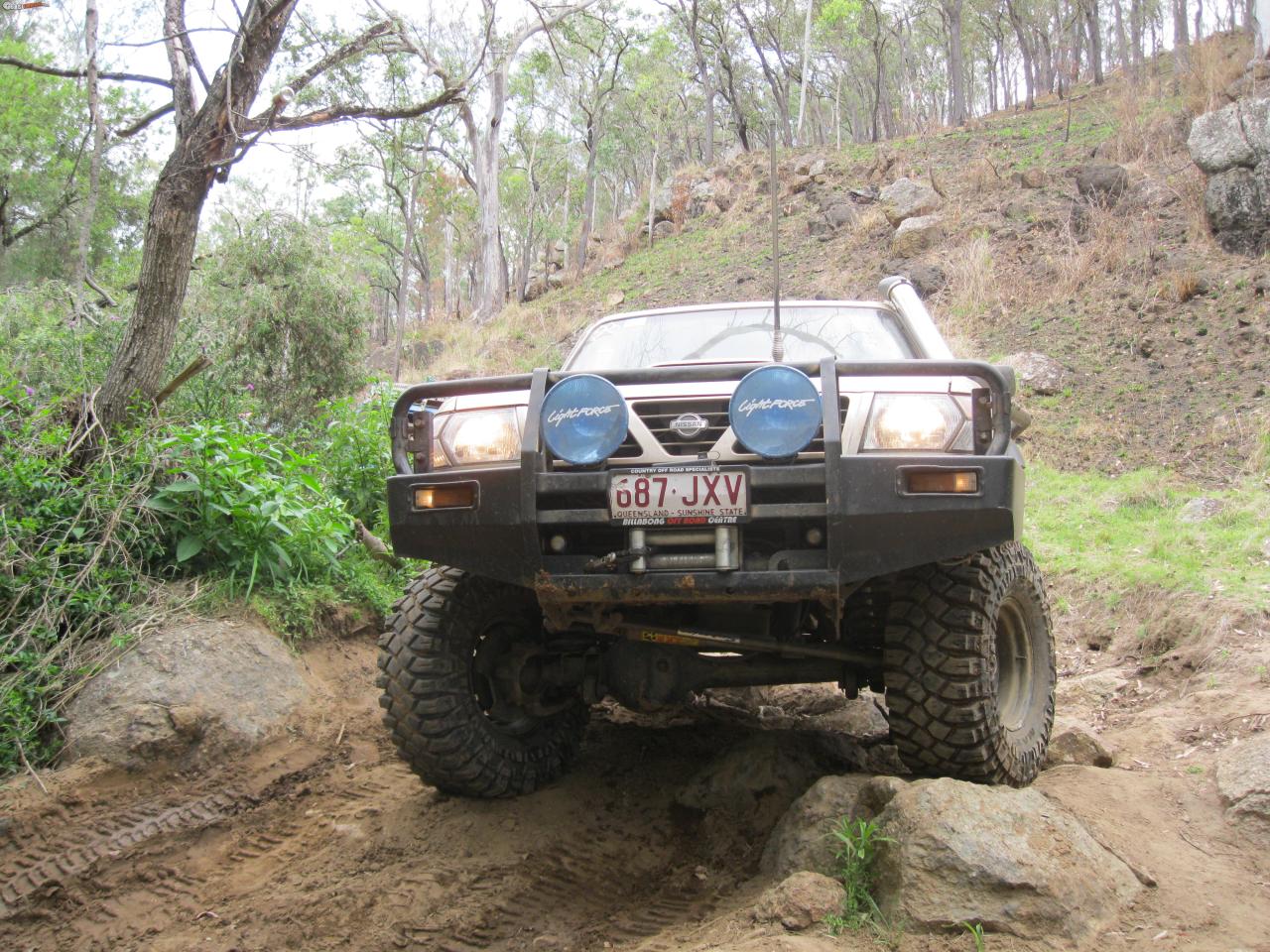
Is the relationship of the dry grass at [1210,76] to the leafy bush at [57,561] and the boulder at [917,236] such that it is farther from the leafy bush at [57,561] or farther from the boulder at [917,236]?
the leafy bush at [57,561]

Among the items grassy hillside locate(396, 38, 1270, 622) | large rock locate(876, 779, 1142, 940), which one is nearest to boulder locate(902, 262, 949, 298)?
grassy hillside locate(396, 38, 1270, 622)

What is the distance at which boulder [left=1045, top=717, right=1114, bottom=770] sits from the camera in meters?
3.91

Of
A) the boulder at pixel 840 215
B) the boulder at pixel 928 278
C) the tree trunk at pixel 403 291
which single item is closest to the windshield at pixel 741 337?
the boulder at pixel 928 278

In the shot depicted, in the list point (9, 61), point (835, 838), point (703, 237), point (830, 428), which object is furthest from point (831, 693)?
point (703, 237)

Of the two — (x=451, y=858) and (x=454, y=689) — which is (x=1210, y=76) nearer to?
(x=454, y=689)

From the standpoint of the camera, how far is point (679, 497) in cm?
289

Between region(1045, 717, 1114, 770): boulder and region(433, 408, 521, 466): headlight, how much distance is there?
92.0 inches

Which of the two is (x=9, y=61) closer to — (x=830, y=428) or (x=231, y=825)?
(x=231, y=825)

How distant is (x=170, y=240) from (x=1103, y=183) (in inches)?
533

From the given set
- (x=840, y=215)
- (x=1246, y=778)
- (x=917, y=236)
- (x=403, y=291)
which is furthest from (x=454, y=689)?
(x=403, y=291)

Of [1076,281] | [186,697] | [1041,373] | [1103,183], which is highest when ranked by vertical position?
[1103,183]

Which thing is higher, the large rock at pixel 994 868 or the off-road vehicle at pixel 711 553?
the off-road vehicle at pixel 711 553

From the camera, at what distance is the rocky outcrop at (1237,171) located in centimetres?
1158

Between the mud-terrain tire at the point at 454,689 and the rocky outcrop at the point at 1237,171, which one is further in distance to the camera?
the rocky outcrop at the point at 1237,171
